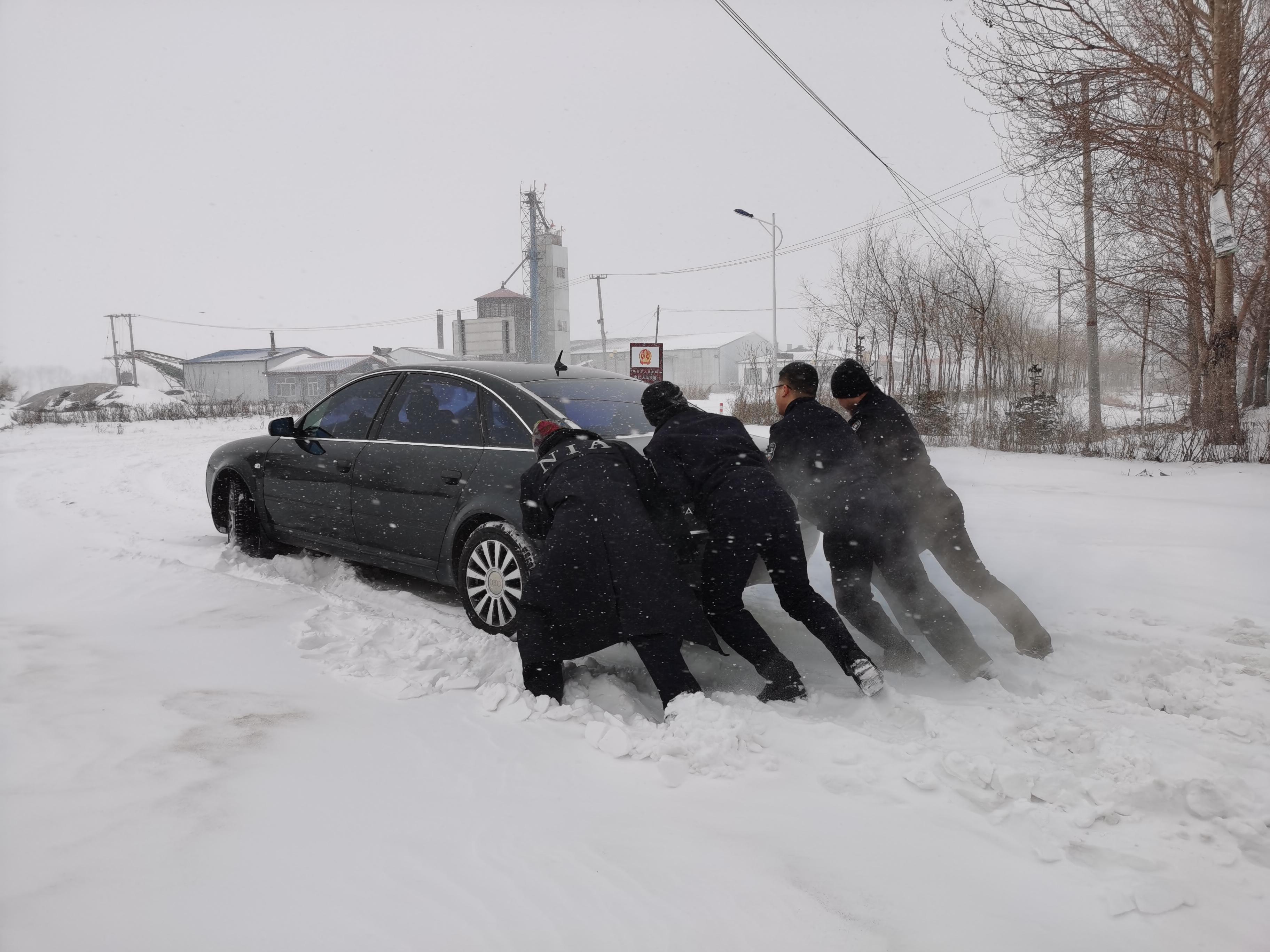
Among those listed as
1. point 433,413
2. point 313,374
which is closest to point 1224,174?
point 433,413

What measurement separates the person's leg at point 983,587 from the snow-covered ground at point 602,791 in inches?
5.6

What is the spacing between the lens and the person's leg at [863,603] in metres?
4.02

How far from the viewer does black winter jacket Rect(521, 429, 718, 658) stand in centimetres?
Answer: 344

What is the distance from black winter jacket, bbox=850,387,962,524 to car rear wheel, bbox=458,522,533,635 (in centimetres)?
198

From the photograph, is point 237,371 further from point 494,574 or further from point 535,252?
point 494,574

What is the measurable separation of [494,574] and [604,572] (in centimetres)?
110

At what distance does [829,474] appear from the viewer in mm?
3996

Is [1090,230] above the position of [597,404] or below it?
above

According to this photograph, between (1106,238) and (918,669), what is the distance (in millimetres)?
17460

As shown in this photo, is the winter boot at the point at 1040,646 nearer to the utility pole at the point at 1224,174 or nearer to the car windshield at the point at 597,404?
the car windshield at the point at 597,404

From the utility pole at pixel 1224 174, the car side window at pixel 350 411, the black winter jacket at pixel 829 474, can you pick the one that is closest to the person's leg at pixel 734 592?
the black winter jacket at pixel 829 474

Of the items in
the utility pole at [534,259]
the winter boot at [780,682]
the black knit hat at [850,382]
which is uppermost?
the utility pole at [534,259]

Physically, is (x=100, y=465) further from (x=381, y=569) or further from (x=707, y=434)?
(x=707, y=434)

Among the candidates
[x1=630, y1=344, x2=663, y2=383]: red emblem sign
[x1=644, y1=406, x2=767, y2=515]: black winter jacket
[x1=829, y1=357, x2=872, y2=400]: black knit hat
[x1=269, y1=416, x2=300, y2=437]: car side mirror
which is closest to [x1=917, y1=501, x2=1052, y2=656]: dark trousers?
[x1=829, y1=357, x2=872, y2=400]: black knit hat
